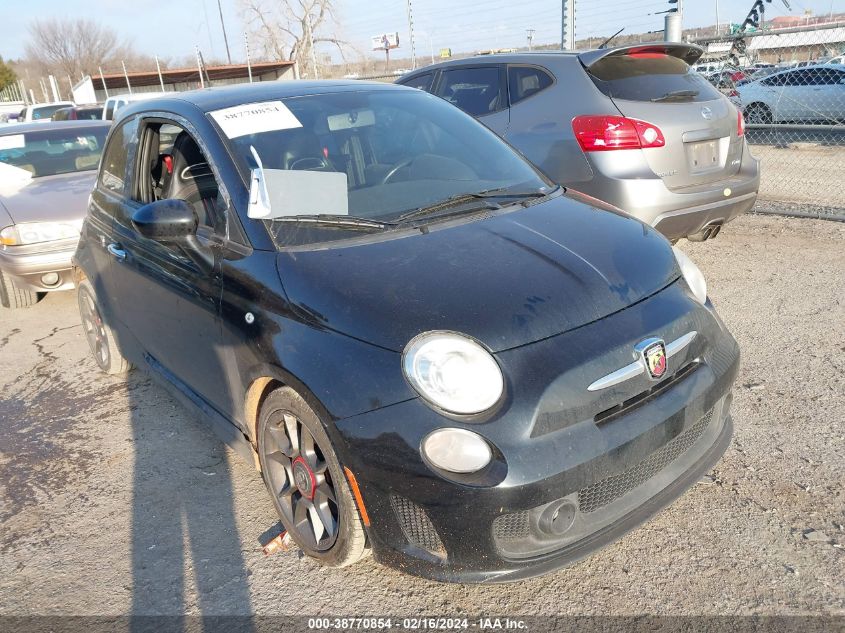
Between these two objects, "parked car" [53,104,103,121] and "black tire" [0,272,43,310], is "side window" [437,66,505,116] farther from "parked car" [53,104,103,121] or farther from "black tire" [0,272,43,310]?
"parked car" [53,104,103,121]

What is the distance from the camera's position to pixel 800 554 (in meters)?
2.44

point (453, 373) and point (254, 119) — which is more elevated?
point (254, 119)

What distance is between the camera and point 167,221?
280 cm

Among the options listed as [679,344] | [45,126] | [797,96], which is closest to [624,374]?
[679,344]

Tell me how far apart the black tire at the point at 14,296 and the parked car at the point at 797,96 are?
12.4m

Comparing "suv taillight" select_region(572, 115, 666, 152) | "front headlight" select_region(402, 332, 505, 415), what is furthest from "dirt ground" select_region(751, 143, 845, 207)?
"front headlight" select_region(402, 332, 505, 415)

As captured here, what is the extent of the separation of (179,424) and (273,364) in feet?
5.47

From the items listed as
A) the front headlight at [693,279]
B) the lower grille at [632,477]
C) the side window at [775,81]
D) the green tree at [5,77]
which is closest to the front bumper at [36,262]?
the front headlight at [693,279]

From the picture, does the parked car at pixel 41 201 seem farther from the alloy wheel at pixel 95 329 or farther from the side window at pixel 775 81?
the side window at pixel 775 81

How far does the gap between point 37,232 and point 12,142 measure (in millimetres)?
2166

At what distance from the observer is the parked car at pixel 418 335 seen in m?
2.08

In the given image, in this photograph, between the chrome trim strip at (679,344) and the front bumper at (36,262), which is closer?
the chrome trim strip at (679,344)

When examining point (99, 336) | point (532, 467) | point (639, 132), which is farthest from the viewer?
point (639, 132)

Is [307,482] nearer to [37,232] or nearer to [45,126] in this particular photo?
[37,232]
